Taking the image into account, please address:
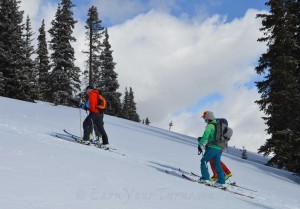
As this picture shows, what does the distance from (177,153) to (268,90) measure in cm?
949

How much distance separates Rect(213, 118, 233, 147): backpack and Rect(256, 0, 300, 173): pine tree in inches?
451

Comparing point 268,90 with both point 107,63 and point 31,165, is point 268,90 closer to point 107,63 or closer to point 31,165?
point 31,165

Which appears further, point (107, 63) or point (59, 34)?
point (107, 63)

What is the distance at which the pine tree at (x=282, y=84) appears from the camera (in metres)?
21.0

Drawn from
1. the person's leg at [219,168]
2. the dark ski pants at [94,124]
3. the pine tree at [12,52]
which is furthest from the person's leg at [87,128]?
the pine tree at [12,52]

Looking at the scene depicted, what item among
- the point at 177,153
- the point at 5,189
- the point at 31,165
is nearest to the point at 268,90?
the point at 177,153

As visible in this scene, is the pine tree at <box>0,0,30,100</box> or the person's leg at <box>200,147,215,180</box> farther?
the pine tree at <box>0,0,30,100</box>

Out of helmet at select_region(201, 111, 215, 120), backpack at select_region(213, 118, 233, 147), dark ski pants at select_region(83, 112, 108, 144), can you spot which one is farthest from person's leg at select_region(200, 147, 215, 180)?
dark ski pants at select_region(83, 112, 108, 144)

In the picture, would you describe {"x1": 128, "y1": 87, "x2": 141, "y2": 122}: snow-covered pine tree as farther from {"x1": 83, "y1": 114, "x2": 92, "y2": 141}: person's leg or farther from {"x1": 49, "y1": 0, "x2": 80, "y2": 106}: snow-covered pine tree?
{"x1": 83, "y1": 114, "x2": 92, "y2": 141}: person's leg

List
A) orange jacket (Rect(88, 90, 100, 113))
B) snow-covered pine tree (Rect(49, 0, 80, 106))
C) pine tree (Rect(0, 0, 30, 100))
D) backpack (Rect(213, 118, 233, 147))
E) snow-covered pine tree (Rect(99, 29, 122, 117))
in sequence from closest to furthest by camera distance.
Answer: backpack (Rect(213, 118, 233, 147))
orange jacket (Rect(88, 90, 100, 113))
pine tree (Rect(0, 0, 30, 100))
snow-covered pine tree (Rect(49, 0, 80, 106))
snow-covered pine tree (Rect(99, 29, 122, 117))

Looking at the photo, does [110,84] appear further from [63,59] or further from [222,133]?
[222,133]

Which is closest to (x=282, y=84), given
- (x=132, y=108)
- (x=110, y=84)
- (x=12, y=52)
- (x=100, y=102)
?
(x=100, y=102)

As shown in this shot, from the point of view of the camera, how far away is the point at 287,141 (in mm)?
21188

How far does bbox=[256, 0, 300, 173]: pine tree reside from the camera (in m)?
21.0
